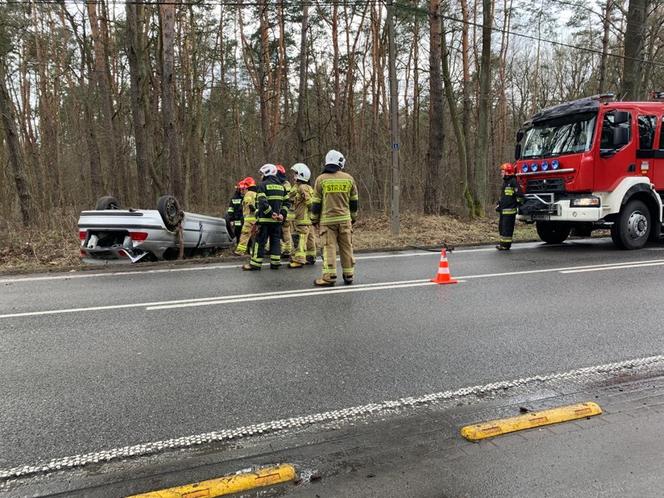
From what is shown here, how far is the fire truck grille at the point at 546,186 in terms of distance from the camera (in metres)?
9.82

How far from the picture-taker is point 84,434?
2.87m

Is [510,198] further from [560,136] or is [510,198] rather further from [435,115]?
[435,115]

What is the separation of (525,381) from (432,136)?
12.9m

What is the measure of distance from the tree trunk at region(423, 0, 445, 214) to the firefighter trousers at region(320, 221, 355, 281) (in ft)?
31.1

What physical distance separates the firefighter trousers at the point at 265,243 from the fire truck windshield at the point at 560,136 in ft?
20.2

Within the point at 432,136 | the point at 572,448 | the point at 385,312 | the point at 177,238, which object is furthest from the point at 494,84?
the point at 572,448

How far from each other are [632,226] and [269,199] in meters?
7.67

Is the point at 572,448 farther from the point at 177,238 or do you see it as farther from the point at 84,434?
the point at 177,238

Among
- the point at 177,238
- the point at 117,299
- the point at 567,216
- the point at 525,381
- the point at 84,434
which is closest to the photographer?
the point at 84,434

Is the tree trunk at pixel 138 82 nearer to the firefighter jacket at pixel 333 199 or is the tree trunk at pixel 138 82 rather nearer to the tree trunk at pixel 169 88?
the tree trunk at pixel 169 88

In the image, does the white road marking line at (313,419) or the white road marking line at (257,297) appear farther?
the white road marking line at (257,297)

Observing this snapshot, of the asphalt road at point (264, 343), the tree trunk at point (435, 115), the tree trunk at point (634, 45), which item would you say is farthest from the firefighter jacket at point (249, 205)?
the tree trunk at point (634, 45)

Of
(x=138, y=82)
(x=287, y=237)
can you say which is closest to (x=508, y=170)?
(x=287, y=237)

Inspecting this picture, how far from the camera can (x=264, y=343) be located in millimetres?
4422
